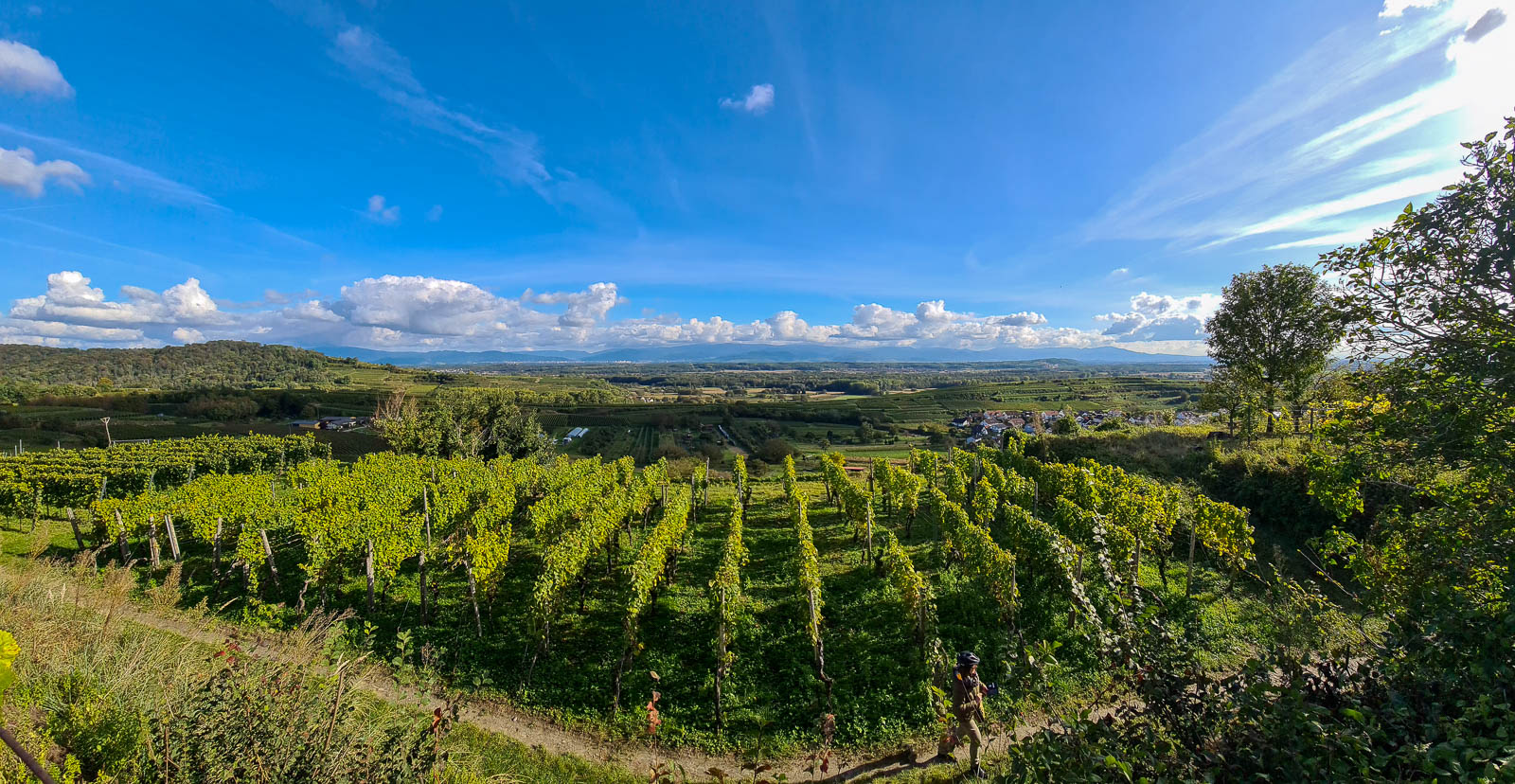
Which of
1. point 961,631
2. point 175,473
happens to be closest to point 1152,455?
point 961,631

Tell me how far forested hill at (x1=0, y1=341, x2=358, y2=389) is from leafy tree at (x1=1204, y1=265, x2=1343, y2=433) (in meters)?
140

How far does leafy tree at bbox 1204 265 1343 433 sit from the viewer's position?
828 inches

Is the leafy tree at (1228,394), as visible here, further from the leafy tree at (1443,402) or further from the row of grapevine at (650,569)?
the row of grapevine at (650,569)

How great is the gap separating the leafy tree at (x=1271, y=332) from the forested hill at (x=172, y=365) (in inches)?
5497

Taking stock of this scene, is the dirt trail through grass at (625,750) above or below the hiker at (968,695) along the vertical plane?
below

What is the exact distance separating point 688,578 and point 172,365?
542 feet

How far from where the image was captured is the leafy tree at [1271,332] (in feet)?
69.0

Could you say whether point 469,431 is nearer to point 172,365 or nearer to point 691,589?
point 691,589

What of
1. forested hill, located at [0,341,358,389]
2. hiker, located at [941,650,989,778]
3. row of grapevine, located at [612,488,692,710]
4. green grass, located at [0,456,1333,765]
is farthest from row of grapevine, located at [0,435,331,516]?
forested hill, located at [0,341,358,389]

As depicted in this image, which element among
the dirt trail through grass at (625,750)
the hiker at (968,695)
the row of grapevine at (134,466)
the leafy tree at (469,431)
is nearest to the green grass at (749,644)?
the dirt trail through grass at (625,750)

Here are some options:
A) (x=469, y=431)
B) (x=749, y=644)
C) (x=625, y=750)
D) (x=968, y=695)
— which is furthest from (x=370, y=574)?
(x=469, y=431)

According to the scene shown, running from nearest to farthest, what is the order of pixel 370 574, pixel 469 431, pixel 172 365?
1. pixel 370 574
2. pixel 469 431
3. pixel 172 365

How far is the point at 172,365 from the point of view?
117m

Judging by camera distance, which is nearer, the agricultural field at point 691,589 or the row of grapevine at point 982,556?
the agricultural field at point 691,589
